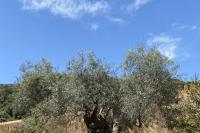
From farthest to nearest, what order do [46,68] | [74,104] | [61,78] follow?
[46,68], [61,78], [74,104]

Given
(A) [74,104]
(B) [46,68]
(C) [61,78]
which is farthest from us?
(B) [46,68]

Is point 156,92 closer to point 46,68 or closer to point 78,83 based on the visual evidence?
point 78,83

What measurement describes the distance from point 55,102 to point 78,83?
2.06 meters

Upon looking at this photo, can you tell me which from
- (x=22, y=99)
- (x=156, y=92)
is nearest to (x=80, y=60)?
(x=156, y=92)

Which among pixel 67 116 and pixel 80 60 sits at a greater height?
pixel 80 60

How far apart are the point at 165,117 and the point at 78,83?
7585mm

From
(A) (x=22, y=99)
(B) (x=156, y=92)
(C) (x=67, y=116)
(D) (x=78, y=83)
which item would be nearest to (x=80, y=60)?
(D) (x=78, y=83)

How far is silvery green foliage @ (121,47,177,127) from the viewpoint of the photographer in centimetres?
3331

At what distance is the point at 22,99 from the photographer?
39188 mm

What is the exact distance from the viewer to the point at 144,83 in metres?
34.2

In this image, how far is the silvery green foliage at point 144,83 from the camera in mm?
33312

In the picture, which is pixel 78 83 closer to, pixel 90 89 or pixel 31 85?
pixel 90 89

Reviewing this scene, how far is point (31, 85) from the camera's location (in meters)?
38.8

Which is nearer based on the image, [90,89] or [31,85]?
[90,89]
